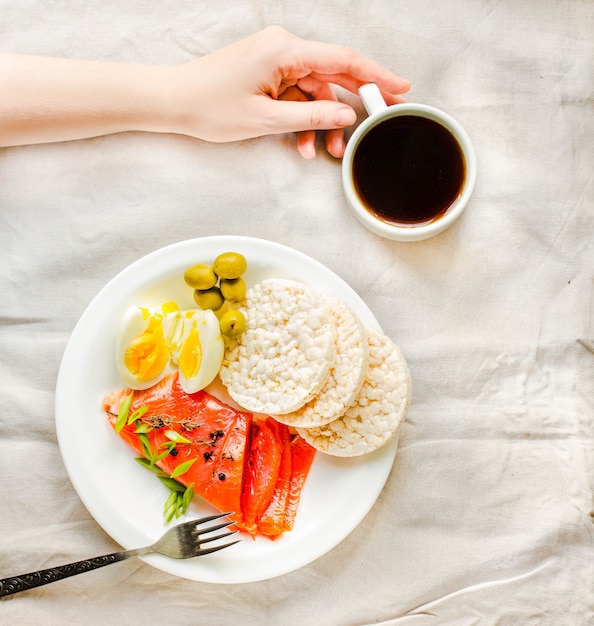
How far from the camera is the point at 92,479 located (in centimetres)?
106

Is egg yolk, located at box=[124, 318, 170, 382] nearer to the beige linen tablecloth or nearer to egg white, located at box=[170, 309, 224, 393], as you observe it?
egg white, located at box=[170, 309, 224, 393]

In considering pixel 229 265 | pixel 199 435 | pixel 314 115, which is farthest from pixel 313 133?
pixel 199 435

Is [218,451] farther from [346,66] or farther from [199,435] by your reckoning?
[346,66]

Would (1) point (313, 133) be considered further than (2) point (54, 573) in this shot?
Yes

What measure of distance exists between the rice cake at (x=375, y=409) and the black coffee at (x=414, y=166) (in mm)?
234

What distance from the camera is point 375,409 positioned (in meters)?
1.05

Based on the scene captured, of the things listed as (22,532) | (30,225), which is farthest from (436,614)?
(30,225)

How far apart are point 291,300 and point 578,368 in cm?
57

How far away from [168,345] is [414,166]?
0.51 metres

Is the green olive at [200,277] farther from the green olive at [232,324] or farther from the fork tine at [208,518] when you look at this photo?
the fork tine at [208,518]

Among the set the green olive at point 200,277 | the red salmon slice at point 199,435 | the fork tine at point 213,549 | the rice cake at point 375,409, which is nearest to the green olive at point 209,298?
the green olive at point 200,277

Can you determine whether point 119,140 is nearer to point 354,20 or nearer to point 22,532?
point 354,20

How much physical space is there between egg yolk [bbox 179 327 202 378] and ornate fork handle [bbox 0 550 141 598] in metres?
0.30

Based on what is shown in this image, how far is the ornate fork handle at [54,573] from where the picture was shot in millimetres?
1039
